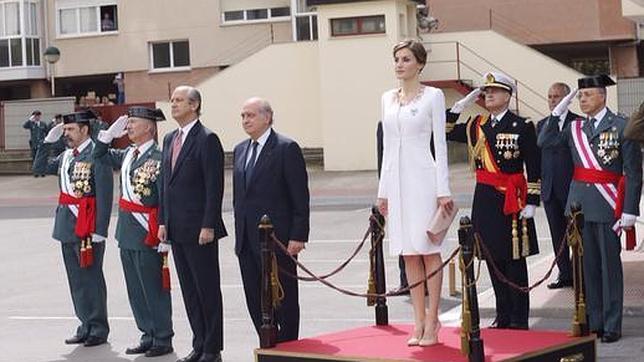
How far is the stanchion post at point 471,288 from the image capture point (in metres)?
8.23

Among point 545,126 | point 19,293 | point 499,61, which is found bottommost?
point 19,293

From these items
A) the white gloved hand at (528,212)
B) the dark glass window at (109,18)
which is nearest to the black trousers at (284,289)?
the white gloved hand at (528,212)

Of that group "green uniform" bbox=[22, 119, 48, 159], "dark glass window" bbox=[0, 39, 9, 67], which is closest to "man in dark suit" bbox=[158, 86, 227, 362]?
"green uniform" bbox=[22, 119, 48, 159]

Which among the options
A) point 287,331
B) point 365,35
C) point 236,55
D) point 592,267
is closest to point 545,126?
point 592,267

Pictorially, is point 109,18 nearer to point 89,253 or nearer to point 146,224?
point 89,253

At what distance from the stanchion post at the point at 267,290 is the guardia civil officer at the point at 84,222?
292 centimetres

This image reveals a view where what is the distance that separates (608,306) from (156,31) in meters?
35.1

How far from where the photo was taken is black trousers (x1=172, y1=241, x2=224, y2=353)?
34.8 feet

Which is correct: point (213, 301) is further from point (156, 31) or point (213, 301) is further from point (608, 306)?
point (156, 31)

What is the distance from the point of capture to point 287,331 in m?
10.2

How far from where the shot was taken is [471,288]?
328 inches

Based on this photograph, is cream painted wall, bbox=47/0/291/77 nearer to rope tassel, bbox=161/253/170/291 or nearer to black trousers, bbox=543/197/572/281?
black trousers, bbox=543/197/572/281

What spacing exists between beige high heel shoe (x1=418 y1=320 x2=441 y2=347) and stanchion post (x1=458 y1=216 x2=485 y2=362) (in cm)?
57

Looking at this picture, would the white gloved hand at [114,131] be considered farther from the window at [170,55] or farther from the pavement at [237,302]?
the window at [170,55]
